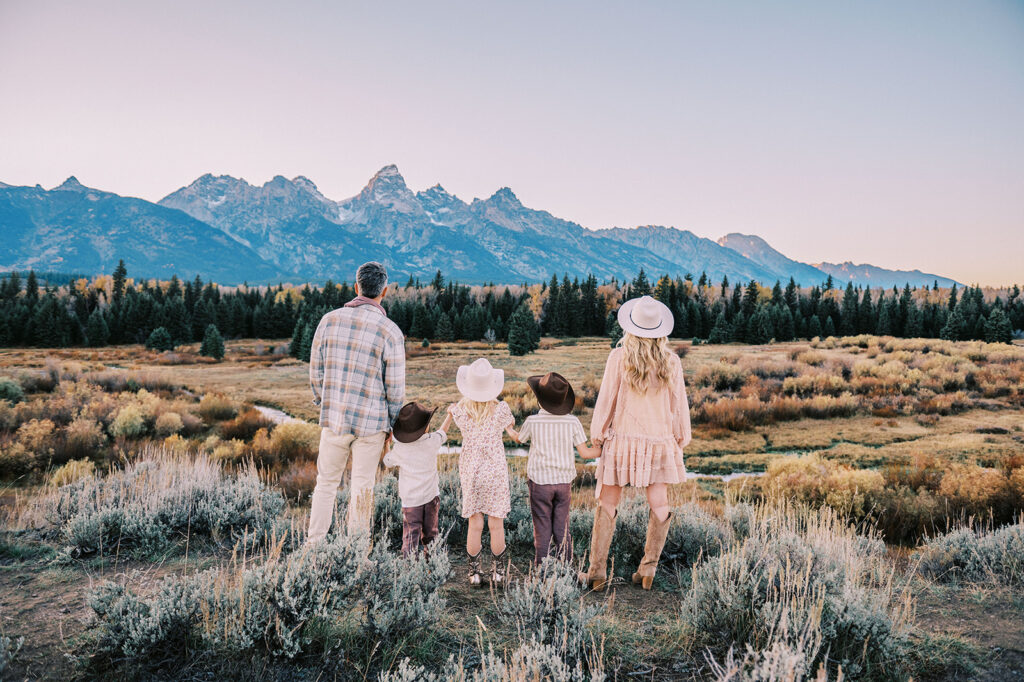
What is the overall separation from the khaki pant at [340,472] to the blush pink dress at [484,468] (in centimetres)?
76

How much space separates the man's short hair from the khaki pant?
1199 millimetres

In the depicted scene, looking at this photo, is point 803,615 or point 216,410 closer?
point 803,615

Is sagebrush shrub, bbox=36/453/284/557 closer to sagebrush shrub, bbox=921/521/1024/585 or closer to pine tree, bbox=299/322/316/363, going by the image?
sagebrush shrub, bbox=921/521/1024/585

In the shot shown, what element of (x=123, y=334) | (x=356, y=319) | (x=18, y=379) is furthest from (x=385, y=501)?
(x=123, y=334)

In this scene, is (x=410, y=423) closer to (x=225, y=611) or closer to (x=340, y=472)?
(x=340, y=472)

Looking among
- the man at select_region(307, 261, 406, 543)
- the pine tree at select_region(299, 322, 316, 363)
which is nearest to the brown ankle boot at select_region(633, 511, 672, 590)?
the man at select_region(307, 261, 406, 543)

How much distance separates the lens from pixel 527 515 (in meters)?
5.61

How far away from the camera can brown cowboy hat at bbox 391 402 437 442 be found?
4.30 meters

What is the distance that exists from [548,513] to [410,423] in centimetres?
145

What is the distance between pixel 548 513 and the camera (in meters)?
4.43

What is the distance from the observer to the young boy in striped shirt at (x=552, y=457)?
4.34m

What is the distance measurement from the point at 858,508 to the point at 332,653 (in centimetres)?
775

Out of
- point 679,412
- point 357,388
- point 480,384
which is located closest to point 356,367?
point 357,388

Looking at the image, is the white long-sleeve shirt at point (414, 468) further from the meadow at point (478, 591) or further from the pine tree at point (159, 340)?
the pine tree at point (159, 340)
